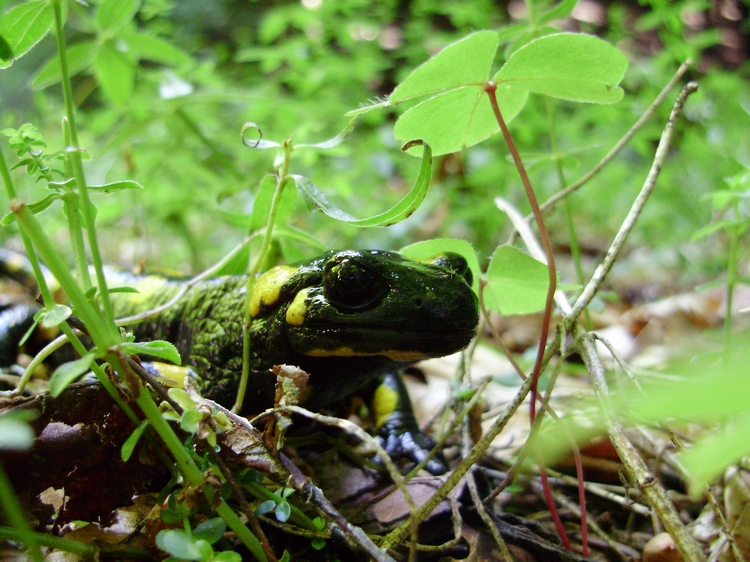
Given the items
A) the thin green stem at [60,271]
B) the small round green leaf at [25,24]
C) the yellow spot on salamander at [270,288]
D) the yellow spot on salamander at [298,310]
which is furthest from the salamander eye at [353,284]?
the small round green leaf at [25,24]

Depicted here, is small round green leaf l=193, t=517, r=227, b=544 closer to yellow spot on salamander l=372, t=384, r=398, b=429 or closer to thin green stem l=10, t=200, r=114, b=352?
thin green stem l=10, t=200, r=114, b=352

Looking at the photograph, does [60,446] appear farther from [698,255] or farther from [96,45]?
[698,255]

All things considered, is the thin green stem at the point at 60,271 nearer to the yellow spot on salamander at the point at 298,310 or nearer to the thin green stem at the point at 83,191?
the thin green stem at the point at 83,191

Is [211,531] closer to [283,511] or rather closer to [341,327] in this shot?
[283,511]

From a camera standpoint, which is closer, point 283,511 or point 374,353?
point 283,511

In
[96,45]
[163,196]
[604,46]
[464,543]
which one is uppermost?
[604,46]

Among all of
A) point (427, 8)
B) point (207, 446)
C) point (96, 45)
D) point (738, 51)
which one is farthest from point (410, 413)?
point (738, 51)

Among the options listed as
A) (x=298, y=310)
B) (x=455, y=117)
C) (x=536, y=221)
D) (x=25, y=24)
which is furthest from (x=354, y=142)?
(x=536, y=221)
